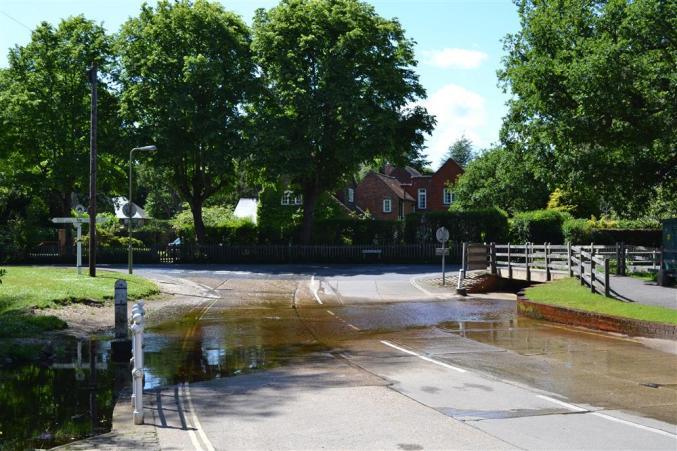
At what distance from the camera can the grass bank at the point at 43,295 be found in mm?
14422

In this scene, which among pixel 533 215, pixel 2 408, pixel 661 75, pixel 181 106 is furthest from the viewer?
pixel 533 215

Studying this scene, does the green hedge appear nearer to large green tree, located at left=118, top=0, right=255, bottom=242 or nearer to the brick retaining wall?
large green tree, located at left=118, top=0, right=255, bottom=242

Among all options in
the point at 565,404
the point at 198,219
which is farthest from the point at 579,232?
the point at 565,404

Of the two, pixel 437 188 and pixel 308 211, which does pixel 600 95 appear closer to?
pixel 308 211

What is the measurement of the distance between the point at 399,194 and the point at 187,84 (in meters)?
42.1

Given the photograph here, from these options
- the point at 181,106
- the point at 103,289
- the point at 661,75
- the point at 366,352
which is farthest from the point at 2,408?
the point at 181,106

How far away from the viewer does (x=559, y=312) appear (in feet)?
61.1

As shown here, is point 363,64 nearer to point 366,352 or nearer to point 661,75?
point 661,75

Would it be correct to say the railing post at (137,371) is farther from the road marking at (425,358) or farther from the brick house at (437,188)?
the brick house at (437,188)

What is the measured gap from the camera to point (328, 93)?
4322 centimetres

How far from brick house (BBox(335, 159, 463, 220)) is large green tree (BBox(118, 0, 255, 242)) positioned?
3128cm

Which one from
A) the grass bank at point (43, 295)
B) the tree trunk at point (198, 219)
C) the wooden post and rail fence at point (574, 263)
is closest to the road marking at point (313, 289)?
the grass bank at point (43, 295)

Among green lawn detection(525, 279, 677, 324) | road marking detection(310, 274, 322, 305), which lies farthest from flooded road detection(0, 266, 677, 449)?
road marking detection(310, 274, 322, 305)

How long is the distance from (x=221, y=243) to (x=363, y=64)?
16531 mm
